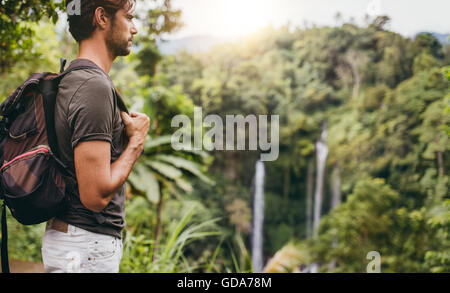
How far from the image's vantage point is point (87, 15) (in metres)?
0.98

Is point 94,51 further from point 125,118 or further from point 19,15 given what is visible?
point 19,15

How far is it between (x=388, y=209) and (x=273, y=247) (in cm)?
1082

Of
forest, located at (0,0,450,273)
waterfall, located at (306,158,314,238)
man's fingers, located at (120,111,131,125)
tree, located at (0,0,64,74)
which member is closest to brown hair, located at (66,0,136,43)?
man's fingers, located at (120,111,131,125)

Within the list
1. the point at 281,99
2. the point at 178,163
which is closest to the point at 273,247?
the point at 281,99

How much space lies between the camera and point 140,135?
102cm

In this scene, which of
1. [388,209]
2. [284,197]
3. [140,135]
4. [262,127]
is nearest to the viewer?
[140,135]

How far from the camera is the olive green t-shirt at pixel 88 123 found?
0.85 metres

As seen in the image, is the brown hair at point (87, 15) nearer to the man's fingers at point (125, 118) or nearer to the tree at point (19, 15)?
the man's fingers at point (125, 118)

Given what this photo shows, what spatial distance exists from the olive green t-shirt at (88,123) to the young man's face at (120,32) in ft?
0.37

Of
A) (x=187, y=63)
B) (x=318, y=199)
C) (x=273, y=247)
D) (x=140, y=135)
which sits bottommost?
(x=273, y=247)

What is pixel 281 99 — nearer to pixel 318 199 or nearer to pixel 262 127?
pixel 262 127

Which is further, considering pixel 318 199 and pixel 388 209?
pixel 318 199

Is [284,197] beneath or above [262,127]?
beneath

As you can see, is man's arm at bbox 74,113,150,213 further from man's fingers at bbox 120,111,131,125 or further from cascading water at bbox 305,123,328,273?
cascading water at bbox 305,123,328,273
